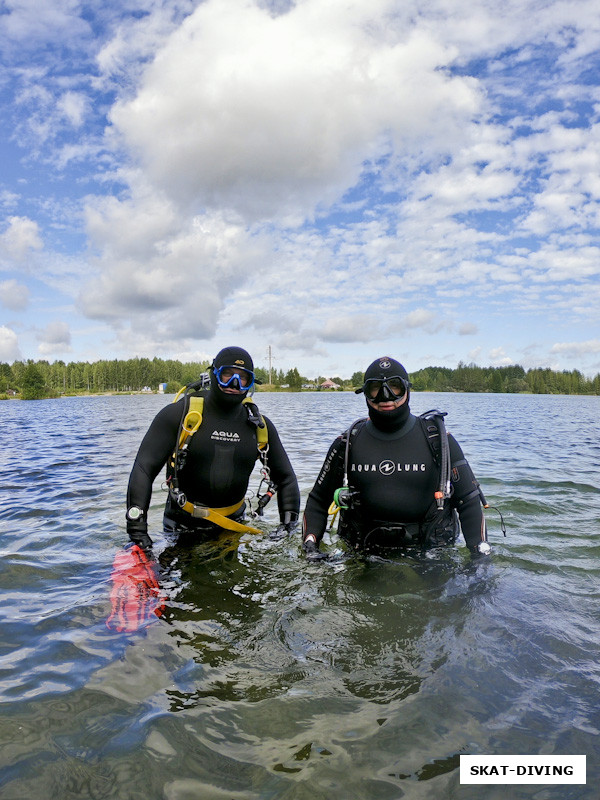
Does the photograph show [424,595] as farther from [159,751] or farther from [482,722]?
[159,751]

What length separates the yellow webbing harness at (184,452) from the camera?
5280 millimetres

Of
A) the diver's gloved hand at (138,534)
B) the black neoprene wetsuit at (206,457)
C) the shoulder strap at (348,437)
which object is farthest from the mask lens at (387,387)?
the diver's gloved hand at (138,534)

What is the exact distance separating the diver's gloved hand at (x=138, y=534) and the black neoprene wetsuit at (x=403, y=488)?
81.4 inches

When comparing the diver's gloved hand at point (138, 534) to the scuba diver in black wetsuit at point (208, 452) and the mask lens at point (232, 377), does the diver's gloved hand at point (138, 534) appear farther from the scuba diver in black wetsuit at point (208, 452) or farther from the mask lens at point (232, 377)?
the mask lens at point (232, 377)

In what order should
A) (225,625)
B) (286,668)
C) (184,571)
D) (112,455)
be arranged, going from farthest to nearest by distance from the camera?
1. (112,455)
2. (184,571)
3. (225,625)
4. (286,668)

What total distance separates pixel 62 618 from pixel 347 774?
2768 millimetres

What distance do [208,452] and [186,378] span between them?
140889mm

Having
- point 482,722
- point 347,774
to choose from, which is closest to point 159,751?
point 347,774

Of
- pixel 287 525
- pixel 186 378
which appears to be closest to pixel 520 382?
pixel 186 378

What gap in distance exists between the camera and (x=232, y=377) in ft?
17.4

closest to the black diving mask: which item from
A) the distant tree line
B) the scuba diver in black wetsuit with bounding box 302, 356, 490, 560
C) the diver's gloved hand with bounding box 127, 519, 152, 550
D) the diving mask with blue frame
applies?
the scuba diver in black wetsuit with bounding box 302, 356, 490, 560

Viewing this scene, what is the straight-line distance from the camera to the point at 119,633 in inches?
148

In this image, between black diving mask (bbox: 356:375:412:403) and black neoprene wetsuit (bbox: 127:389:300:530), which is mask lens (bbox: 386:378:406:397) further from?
black neoprene wetsuit (bbox: 127:389:300:530)

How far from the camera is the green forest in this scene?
148 m
